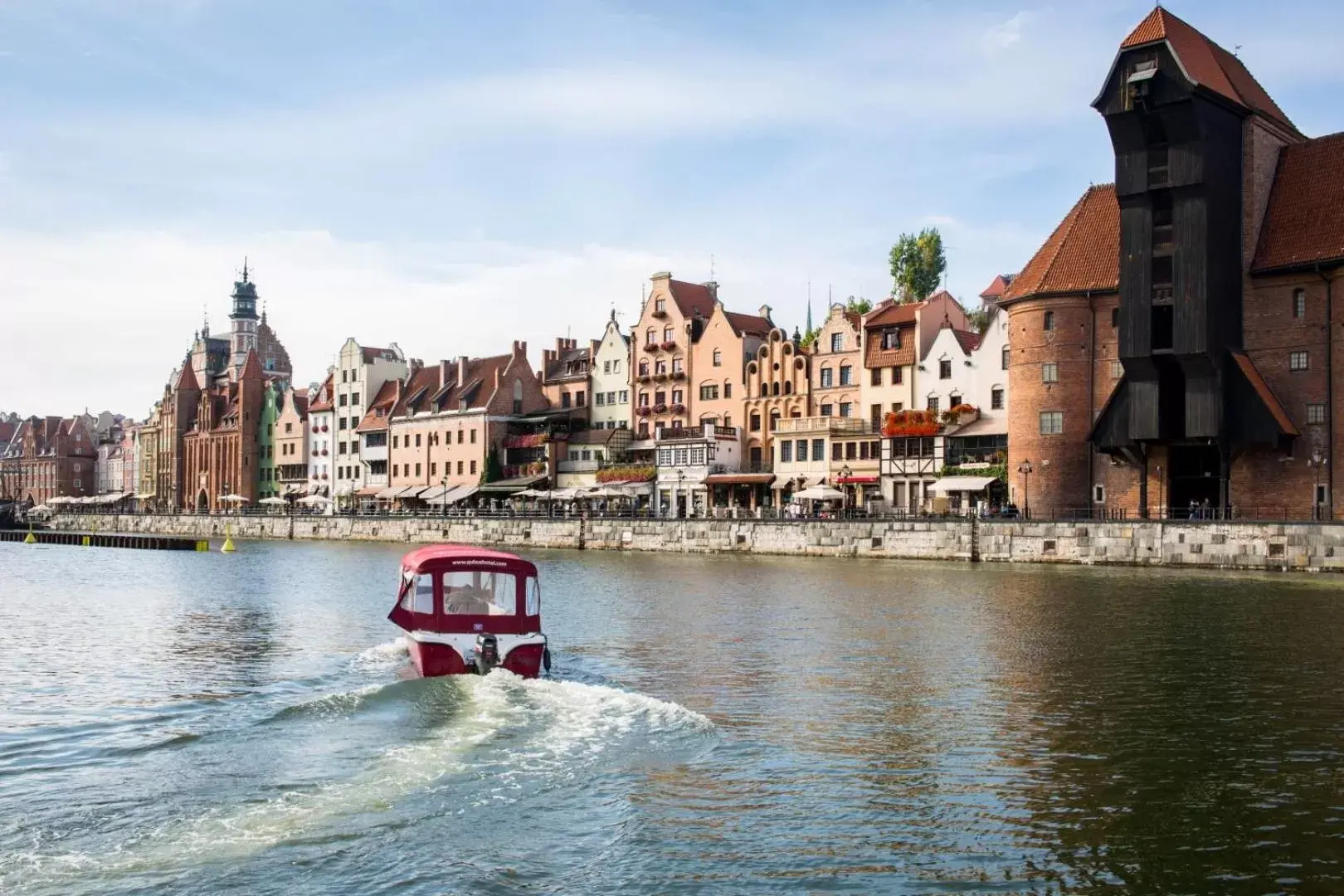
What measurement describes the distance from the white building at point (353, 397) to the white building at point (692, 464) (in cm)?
4429

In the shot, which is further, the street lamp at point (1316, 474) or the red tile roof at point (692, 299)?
the red tile roof at point (692, 299)

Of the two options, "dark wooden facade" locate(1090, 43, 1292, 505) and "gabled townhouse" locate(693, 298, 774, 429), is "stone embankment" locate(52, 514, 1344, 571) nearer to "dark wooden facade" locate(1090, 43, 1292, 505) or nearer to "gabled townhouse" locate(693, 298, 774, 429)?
"dark wooden facade" locate(1090, 43, 1292, 505)

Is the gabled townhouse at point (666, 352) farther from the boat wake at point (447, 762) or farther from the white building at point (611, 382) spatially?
the boat wake at point (447, 762)

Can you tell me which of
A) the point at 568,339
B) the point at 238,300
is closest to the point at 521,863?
the point at 568,339

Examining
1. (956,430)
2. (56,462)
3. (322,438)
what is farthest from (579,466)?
(56,462)

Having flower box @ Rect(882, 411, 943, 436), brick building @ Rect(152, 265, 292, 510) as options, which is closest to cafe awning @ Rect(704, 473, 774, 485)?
flower box @ Rect(882, 411, 943, 436)

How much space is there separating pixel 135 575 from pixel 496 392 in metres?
51.4

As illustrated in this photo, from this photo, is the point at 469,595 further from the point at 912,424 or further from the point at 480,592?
the point at 912,424

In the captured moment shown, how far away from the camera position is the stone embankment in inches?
2106

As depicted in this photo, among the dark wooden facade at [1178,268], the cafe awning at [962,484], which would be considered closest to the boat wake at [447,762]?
the dark wooden facade at [1178,268]

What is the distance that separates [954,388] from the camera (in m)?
80.1

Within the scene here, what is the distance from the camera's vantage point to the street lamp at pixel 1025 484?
67.5 metres

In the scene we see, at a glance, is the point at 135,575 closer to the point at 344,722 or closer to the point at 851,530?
the point at 851,530

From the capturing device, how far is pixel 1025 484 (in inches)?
2675
